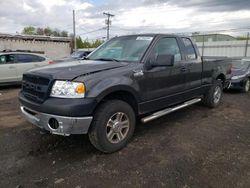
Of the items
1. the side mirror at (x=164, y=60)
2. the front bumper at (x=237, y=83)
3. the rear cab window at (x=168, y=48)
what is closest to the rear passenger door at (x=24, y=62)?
the rear cab window at (x=168, y=48)

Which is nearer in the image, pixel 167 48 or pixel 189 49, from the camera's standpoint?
pixel 167 48

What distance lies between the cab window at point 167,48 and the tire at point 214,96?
184 centimetres

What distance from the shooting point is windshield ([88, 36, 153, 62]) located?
12.9 ft

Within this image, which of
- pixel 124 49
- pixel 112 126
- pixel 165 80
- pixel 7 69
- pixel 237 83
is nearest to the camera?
pixel 112 126

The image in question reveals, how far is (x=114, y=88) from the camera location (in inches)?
126

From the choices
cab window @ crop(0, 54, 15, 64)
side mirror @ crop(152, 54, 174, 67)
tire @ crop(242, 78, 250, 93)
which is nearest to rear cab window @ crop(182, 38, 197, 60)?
side mirror @ crop(152, 54, 174, 67)

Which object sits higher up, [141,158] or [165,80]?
[165,80]

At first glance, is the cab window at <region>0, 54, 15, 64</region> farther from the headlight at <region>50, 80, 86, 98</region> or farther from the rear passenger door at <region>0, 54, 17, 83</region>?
the headlight at <region>50, 80, 86, 98</region>

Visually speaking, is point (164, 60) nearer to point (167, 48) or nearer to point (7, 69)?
point (167, 48)

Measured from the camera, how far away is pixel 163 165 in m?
3.12

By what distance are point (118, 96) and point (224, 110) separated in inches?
149

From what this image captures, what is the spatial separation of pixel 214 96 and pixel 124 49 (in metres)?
3.15

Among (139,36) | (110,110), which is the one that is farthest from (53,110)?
(139,36)

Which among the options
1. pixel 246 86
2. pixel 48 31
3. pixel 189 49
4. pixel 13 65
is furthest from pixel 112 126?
pixel 48 31
